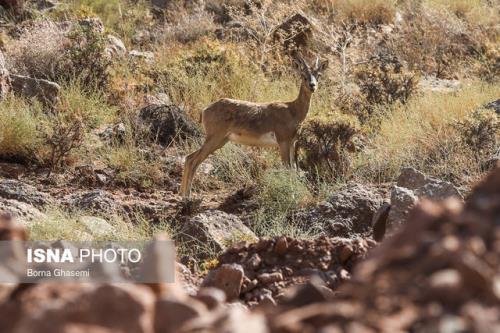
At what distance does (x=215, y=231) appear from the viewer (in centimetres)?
798

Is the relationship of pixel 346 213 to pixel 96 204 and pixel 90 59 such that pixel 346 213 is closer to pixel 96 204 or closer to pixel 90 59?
pixel 96 204

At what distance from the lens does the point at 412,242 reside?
103 inches

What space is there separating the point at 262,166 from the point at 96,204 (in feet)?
11.0

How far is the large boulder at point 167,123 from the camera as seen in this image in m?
13.7

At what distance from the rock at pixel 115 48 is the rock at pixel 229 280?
12.1 meters

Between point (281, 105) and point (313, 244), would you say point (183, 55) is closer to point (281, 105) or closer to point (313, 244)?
point (281, 105)

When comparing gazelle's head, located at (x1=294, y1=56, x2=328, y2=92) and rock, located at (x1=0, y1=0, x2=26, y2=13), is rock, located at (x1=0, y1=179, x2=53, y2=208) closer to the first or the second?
gazelle's head, located at (x1=294, y1=56, x2=328, y2=92)

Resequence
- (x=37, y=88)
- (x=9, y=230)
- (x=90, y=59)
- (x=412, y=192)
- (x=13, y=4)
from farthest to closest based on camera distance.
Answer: (x=13, y=4), (x=90, y=59), (x=37, y=88), (x=412, y=192), (x=9, y=230)

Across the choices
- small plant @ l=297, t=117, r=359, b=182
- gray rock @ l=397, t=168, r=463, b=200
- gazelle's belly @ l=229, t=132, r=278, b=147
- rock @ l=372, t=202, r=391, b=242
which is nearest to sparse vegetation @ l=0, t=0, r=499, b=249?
small plant @ l=297, t=117, r=359, b=182

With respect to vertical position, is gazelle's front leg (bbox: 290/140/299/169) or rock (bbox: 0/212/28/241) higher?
rock (bbox: 0/212/28/241)

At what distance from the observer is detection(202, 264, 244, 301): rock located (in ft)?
17.0

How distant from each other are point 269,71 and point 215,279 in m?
11.4

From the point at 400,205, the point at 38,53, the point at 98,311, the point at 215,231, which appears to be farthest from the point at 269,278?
the point at 38,53

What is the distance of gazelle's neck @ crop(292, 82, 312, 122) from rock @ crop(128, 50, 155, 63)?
542 centimetres
